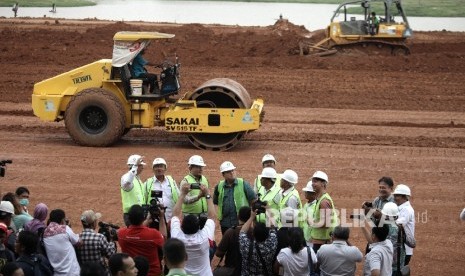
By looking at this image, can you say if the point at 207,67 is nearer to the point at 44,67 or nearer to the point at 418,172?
the point at 44,67

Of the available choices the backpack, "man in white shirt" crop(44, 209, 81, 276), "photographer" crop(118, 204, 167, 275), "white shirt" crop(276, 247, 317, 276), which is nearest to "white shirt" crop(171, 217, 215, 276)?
"photographer" crop(118, 204, 167, 275)

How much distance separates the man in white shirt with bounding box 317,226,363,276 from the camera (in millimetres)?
12336

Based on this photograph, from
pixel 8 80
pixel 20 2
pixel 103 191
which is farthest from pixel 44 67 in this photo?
pixel 20 2

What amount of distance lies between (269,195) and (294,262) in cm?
207

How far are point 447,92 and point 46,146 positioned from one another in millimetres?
12730

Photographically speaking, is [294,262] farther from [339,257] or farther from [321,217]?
[321,217]

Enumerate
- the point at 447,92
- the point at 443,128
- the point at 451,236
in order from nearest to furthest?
the point at 451,236 → the point at 443,128 → the point at 447,92

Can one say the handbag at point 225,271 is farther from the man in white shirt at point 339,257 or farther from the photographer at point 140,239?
the man in white shirt at point 339,257

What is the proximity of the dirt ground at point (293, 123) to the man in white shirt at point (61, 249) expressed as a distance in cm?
523

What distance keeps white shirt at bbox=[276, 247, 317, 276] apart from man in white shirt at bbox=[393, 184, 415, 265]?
1824mm

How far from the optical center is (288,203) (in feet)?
45.9

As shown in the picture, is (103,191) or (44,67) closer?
(103,191)

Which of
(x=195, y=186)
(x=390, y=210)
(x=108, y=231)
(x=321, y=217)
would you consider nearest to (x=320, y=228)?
(x=321, y=217)

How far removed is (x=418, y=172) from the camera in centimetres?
2186
